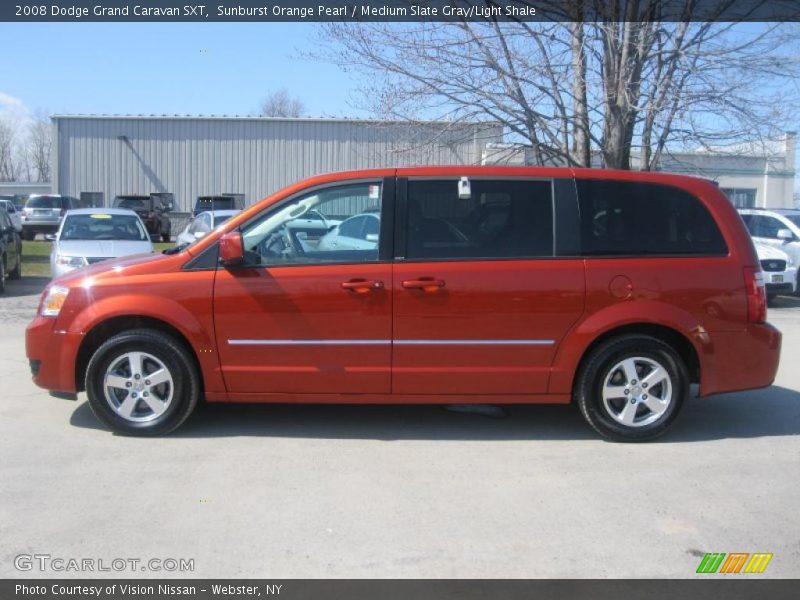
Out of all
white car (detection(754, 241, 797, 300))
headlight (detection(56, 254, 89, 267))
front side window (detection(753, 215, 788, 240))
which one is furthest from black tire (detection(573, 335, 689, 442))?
front side window (detection(753, 215, 788, 240))

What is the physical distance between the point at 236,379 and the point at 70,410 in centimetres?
172

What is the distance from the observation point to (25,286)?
15797mm

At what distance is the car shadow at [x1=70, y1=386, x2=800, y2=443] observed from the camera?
6.11 metres

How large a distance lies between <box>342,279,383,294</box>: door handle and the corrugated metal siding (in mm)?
28441

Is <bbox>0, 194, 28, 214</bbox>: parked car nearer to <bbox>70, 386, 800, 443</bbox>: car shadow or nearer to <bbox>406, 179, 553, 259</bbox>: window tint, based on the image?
<bbox>70, 386, 800, 443</bbox>: car shadow

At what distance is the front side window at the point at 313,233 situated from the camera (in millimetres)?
5812

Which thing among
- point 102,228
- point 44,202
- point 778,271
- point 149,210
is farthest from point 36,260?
point 778,271

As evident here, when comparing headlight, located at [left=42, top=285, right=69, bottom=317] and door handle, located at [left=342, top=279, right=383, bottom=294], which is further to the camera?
headlight, located at [left=42, top=285, right=69, bottom=317]

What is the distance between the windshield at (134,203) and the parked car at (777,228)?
21189mm

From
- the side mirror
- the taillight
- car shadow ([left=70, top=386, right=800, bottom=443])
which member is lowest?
car shadow ([left=70, top=386, right=800, bottom=443])

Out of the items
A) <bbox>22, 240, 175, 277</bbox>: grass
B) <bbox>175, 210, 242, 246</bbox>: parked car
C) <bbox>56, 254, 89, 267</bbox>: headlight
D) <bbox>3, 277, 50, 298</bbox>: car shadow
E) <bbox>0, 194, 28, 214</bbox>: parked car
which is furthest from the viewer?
<bbox>0, 194, 28, 214</bbox>: parked car

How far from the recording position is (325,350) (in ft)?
18.9
